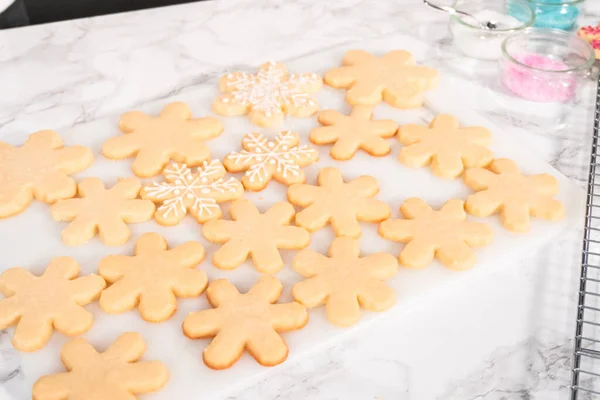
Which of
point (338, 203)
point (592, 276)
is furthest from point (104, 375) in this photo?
point (592, 276)

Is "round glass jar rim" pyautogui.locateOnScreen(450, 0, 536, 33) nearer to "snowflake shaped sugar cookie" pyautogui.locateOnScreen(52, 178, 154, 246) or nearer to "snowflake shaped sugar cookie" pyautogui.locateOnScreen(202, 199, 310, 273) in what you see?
"snowflake shaped sugar cookie" pyautogui.locateOnScreen(202, 199, 310, 273)

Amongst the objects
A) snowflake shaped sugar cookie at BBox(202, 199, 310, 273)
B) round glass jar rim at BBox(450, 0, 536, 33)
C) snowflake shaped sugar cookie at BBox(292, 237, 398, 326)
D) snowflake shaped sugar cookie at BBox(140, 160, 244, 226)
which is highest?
round glass jar rim at BBox(450, 0, 536, 33)

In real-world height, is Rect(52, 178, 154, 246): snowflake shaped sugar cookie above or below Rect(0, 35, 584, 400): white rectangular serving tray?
above

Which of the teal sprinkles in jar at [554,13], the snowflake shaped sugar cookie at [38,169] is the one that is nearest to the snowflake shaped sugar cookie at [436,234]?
the snowflake shaped sugar cookie at [38,169]

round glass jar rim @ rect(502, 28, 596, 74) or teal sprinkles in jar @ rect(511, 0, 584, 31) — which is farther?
teal sprinkles in jar @ rect(511, 0, 584, 31)

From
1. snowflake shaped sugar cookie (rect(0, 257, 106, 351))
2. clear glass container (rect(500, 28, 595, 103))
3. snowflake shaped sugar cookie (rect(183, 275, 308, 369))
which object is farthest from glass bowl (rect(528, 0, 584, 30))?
snowflake shaped sugar cookie (rect(0, 257, 106, 351))

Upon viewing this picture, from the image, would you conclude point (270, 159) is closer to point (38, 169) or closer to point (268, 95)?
point (268, 95)
